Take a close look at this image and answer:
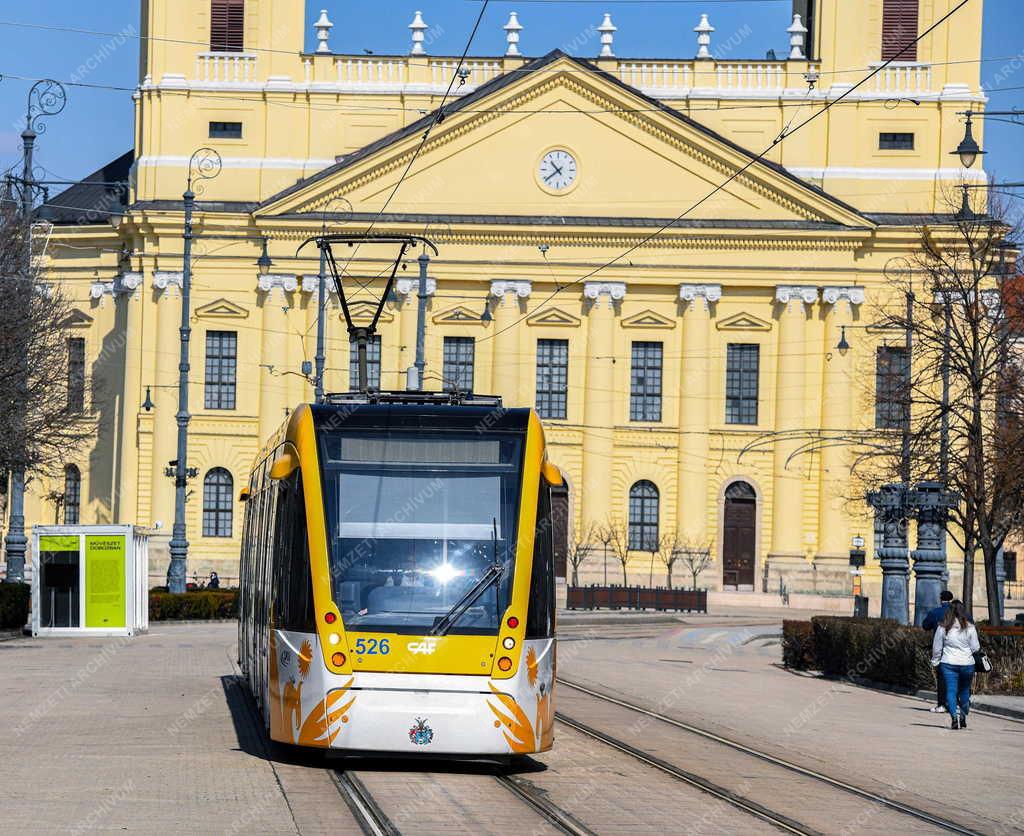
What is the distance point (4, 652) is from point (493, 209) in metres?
37.3

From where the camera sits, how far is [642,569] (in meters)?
68.1

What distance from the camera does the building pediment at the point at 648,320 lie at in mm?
68625

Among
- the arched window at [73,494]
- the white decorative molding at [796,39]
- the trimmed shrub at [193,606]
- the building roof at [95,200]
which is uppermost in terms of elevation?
the white decorative molding at [796,39]

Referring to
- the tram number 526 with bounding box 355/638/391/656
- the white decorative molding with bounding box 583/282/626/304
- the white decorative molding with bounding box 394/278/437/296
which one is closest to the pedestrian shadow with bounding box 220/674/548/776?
the tram number 526 with bounding box 355/638/391/656

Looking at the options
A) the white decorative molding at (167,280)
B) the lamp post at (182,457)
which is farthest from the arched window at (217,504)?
the lamp post at (182,457)

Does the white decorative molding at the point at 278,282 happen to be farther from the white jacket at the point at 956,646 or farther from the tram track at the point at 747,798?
the white jacket at the point at 956,646

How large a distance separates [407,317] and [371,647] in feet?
177

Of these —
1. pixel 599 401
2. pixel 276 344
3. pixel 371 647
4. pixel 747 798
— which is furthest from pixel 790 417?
pixel 747 798

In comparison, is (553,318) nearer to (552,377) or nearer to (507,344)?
(507,344)

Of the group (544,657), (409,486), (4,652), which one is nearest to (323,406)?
(409,486)

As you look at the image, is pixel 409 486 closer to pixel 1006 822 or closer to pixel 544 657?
pixel 544 657

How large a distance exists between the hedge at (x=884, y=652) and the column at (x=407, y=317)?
33.4 metres

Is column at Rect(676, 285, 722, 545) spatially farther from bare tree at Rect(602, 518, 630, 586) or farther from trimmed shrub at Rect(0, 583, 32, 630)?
trimmed shrub at Rect(0, 583, 32, 630)

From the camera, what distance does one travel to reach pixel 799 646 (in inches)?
1403
